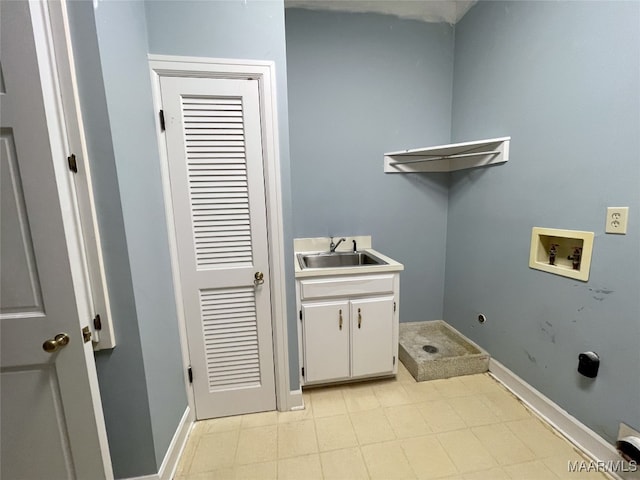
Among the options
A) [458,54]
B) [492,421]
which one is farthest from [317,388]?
[458,54]

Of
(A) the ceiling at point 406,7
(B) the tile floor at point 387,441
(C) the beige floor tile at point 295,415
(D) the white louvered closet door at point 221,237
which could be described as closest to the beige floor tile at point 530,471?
(B) the tile floor at point 387,441

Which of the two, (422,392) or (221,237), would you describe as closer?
(221,237)

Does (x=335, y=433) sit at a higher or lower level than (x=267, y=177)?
lower

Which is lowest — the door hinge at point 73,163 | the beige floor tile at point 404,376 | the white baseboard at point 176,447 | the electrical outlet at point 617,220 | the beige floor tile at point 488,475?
the beige floor tile at point 404,376

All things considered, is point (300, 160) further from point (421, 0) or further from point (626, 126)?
point (626, 126)

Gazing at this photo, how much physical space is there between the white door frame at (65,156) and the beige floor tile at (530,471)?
178 centimetres

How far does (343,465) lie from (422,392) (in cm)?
79

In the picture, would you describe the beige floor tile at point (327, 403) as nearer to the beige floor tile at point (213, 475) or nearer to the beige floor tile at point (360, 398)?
the beige floor tile at point (360, 398)

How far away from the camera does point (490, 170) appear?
1961 millimetres

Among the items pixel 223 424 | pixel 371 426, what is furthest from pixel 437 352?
pixel 223 424

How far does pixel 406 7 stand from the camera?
2123 mm

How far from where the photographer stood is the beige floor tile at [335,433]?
1.49 meters

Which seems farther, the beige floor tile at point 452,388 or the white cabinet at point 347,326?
the beige floor tile at point 452,388

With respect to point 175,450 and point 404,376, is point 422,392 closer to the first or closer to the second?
point 404,376
